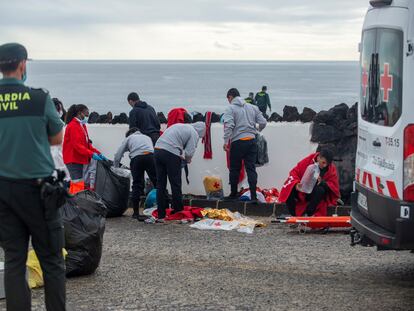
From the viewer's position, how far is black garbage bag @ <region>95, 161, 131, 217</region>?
474 inches

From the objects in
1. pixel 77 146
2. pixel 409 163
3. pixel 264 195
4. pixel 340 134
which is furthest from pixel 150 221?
pixel 409 163

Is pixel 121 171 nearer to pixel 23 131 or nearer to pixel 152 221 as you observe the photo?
pixel 152 221

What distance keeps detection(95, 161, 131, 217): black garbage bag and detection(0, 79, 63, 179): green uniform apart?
6.34 metres

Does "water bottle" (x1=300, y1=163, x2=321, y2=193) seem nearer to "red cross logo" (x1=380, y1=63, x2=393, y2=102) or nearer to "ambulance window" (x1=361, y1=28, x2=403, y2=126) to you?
"ambulance window" (x1=361, y1=28, x2=403, y2=126)

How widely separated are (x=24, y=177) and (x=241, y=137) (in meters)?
7.22

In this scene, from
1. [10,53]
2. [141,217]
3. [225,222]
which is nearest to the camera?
[10,53]

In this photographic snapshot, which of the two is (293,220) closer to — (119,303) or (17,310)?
(119,303)

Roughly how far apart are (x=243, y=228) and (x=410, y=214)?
447 centimetres

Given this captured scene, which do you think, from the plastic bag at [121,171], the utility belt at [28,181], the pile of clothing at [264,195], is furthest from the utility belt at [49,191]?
the pile of clothing at [264,195]

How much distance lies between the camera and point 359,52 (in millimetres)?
8070

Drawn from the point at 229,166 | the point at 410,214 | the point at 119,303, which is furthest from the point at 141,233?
the point at 410,214

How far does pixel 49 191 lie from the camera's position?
5613 mm

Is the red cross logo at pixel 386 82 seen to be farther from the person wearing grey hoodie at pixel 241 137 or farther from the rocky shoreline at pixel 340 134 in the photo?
the rocky shoreline at pixel 340 134

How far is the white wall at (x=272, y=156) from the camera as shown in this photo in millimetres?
13570
